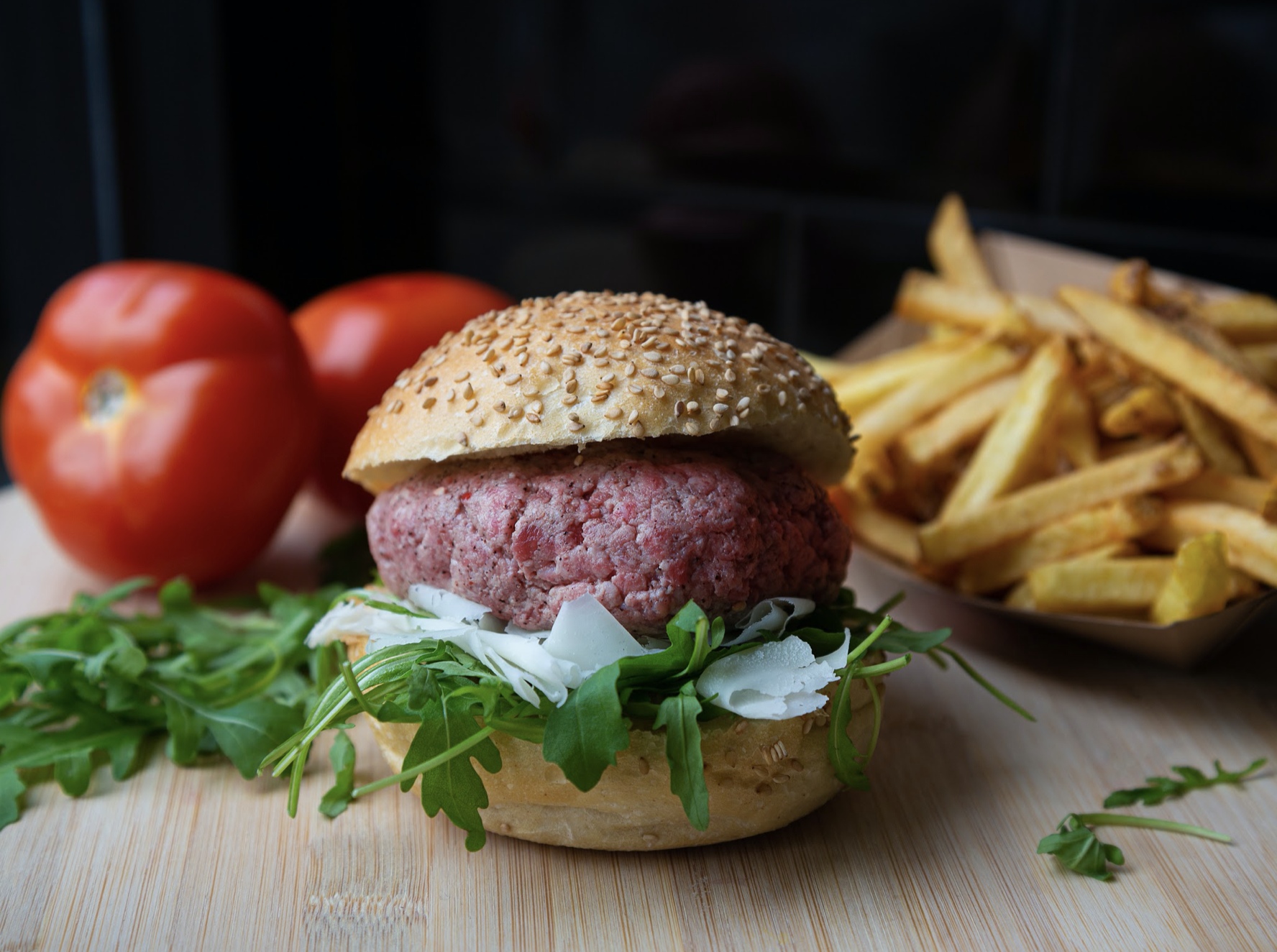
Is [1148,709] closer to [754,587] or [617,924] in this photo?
[754,587]

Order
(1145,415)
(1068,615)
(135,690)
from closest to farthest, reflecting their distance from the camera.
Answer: (135,690)
(1068,615)
(1145,415)

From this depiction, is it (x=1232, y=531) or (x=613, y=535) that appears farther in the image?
(x=1232, y=531)

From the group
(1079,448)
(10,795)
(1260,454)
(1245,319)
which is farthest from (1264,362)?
(10,795)

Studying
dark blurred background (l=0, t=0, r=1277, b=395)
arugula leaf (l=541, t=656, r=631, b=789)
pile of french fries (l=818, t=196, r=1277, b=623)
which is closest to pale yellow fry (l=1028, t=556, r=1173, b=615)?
pile of french fries (l=818, t=196, r=1277, b=623)

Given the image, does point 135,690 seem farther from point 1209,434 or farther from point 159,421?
point 1209,434

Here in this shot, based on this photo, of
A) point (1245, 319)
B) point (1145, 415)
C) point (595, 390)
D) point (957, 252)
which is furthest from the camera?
point (957, 252)

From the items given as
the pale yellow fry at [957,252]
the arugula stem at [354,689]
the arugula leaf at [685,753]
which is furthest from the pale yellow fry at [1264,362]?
the arugula stem at [354,689]
